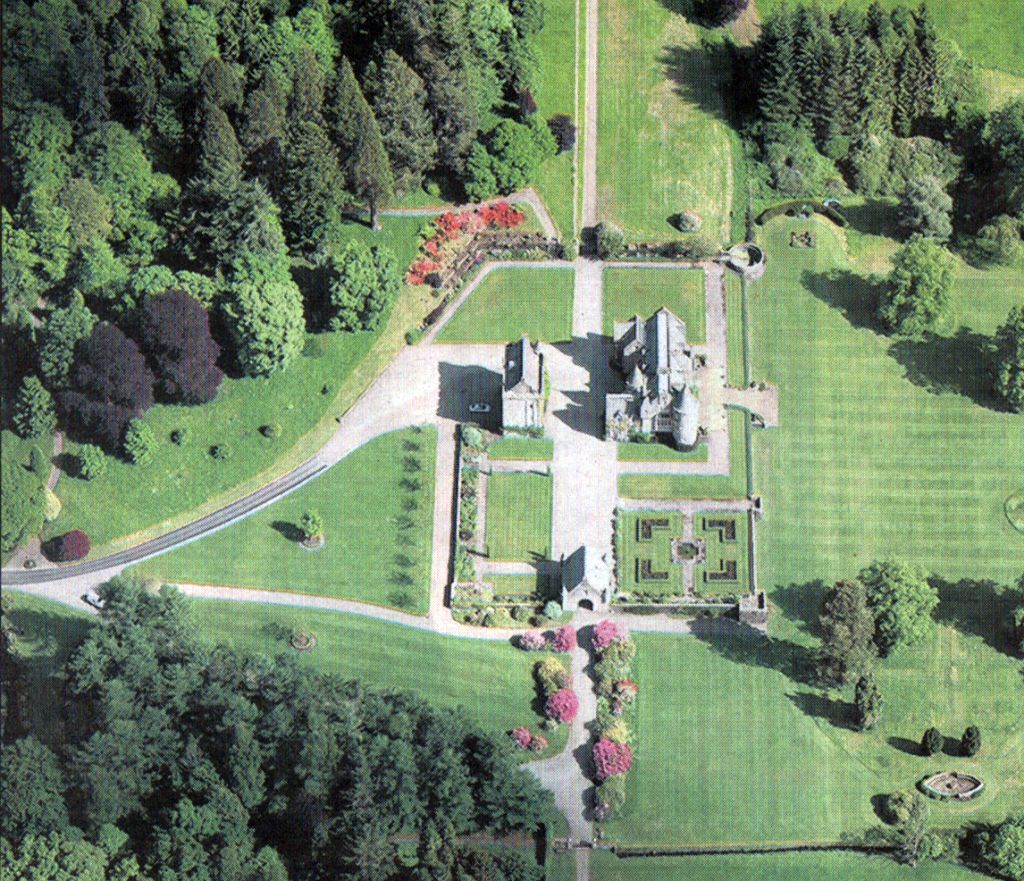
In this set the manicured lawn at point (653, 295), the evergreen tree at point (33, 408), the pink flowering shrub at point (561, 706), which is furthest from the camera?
the manicured lawn at point (653, 295)

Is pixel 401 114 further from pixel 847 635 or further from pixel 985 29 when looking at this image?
pixel 847 635

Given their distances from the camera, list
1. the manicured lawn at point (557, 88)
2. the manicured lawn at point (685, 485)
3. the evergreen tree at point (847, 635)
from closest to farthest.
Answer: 1. the evergreen tree at point (847, 635)
2. the manicured lawn at point (685, 485)
3. the manicured lawn at point (557, 88)

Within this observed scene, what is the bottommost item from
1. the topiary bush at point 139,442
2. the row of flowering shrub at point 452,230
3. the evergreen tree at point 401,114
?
the topiary bush at point 139,442

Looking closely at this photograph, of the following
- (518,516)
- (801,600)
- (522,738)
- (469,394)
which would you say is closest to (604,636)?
(522,738)

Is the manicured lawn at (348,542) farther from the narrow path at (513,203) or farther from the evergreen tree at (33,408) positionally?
the narrow path at (513,203)

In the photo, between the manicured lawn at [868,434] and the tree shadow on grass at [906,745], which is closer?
the tree shadow on grass at [906,745]

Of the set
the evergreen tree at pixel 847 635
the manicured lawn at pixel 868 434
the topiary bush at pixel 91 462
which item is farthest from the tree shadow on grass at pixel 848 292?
the topiary bush at pixel 91 462

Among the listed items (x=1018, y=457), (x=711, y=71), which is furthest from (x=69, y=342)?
(x=1018, y=457)

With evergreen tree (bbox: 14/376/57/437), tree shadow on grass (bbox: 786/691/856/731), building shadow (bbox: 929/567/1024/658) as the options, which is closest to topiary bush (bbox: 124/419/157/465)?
evergreen tree (bbox: 14/376/57/437)
